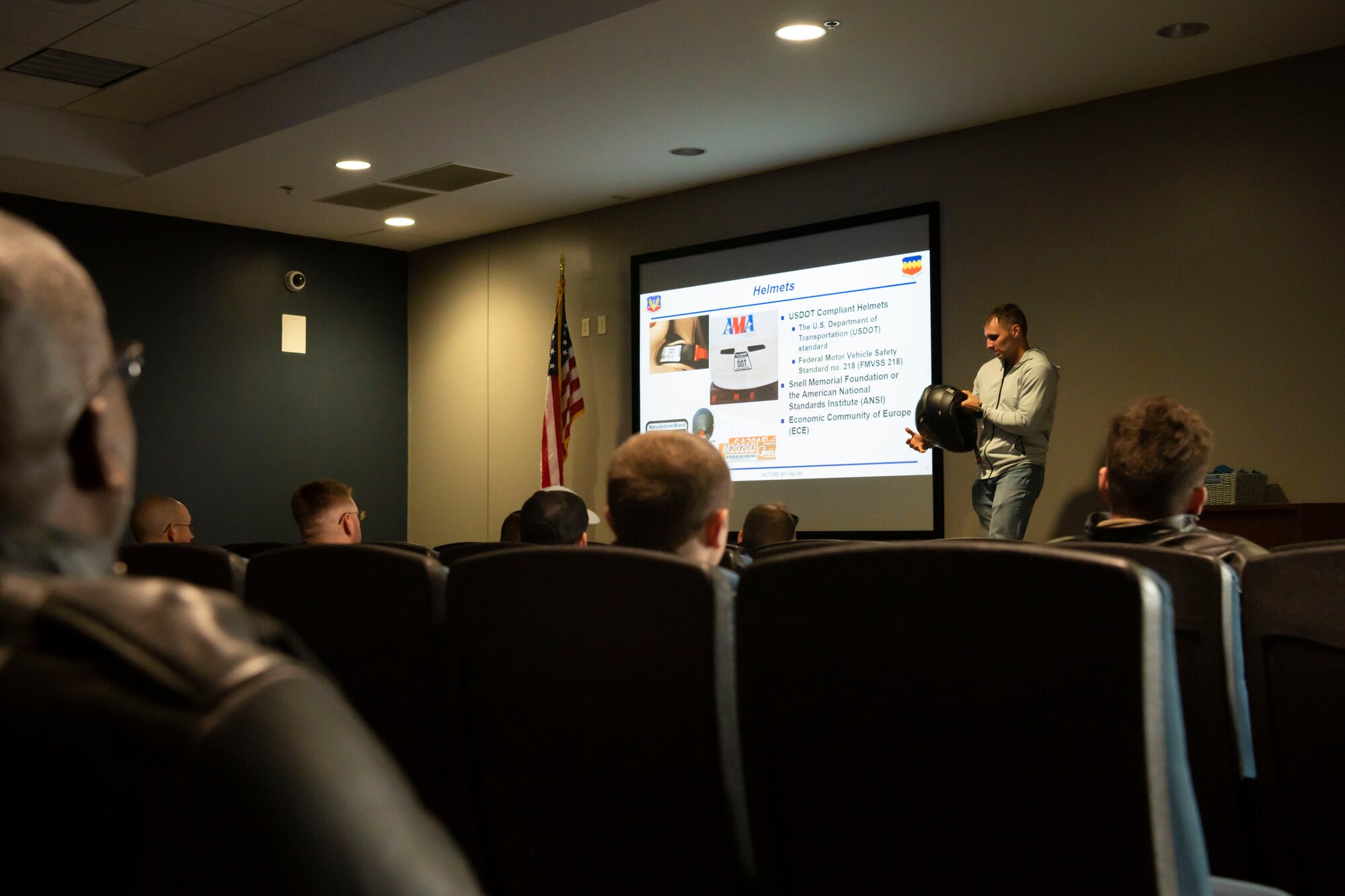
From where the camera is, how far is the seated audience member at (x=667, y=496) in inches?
66.2

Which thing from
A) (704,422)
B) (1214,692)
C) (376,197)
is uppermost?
(376,197)

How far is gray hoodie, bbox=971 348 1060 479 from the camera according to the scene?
577 centimetres

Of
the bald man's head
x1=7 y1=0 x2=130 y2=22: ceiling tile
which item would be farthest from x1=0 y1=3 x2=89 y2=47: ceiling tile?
the bald man's head

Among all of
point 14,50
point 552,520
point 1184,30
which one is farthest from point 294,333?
point 1184,30

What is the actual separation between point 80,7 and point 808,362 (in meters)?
4.05

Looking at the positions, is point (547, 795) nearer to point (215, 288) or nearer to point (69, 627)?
point (69, 627)

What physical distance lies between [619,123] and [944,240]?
1.83 metres

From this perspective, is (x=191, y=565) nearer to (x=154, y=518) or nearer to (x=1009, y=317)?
(x=154, y=518)

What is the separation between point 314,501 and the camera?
11.5 feet

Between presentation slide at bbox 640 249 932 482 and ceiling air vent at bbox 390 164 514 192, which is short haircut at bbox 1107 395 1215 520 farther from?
ceiling air vent at bbox 390 164 514 192

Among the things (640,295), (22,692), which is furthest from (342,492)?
(640,295)

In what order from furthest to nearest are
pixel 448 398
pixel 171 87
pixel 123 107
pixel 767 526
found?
pixel 448 398, pixel 123 107, pixel 171 87, pixel 767 526

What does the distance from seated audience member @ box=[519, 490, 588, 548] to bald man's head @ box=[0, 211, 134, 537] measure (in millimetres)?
2750

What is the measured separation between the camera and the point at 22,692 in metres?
0.47
